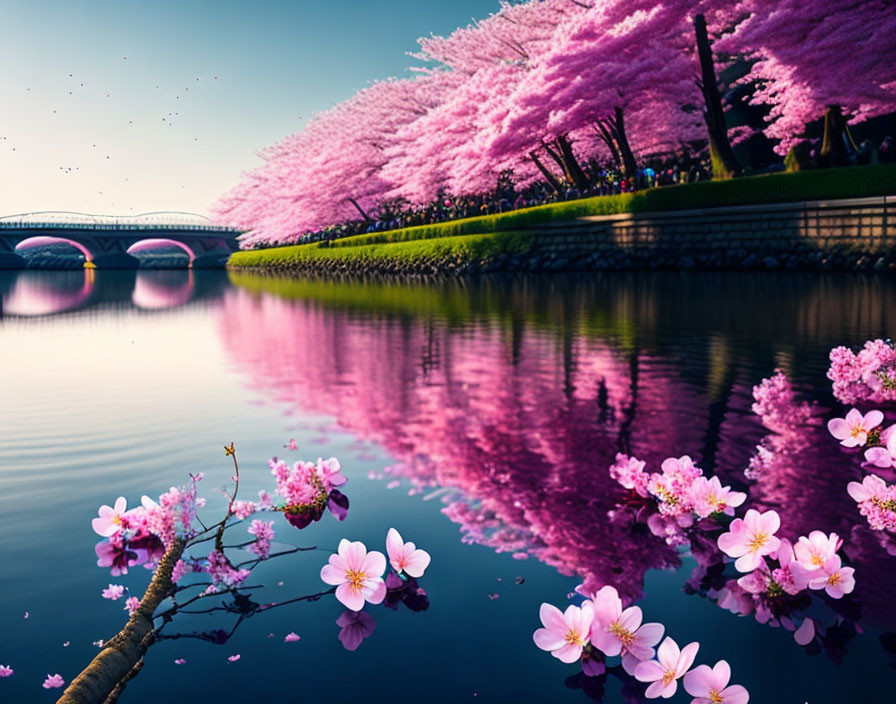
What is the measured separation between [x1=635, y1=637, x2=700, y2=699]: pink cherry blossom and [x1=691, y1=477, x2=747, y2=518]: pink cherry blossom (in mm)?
1387

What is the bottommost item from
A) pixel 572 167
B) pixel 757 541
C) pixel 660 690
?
pixel 660 690

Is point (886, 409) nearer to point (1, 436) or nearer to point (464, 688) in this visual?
point (464, 688)

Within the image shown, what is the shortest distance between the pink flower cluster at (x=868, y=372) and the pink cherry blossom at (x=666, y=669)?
4.49 metres

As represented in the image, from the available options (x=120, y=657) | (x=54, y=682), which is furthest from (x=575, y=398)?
(x=54, y=682)

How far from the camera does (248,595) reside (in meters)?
3.01

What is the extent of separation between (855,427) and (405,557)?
3.03 m

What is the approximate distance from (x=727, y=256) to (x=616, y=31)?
777 cm

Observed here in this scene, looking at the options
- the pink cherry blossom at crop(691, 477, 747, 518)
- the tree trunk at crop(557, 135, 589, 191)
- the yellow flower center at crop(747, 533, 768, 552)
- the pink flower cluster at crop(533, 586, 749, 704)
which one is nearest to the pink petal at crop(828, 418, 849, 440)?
the pink cherry blossom at crop(691, 477, 747, 518)

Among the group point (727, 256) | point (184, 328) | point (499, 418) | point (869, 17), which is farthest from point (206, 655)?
point (869, 17)

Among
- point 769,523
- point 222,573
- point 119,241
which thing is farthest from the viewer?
point 119,241

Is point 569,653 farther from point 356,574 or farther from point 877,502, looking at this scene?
point 877,502

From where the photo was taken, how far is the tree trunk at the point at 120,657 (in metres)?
2.20

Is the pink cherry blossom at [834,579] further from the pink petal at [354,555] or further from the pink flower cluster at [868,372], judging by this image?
the pink flower cluster at [868,372]

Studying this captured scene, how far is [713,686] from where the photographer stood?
217 cm
